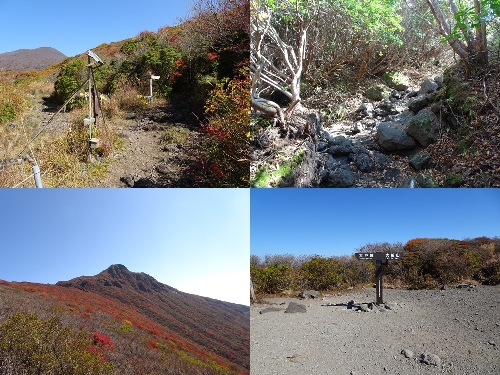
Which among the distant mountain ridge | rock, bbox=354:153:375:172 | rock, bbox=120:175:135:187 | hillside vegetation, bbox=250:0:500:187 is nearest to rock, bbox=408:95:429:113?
hillside vegetation, bbox=250:0:500:187

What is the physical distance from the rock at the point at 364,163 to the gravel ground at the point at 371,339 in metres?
1.45

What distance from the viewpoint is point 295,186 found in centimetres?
278

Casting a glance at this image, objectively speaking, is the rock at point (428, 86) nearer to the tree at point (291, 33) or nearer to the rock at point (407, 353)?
the tree at point (291, 33)

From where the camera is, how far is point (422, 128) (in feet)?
9.64

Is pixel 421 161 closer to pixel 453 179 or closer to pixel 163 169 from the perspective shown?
pixel 453 179

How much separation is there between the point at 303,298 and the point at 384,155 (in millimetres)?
1729

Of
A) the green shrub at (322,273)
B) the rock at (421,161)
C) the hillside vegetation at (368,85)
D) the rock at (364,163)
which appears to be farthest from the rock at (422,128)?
the green shrub at (322,273)

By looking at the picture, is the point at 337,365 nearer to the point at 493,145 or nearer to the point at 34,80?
the point at 493,145

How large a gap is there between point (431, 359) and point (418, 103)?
2.08 m

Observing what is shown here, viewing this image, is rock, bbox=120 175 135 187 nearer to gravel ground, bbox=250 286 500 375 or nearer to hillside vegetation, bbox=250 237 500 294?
hillside vegetation, bbox=250 237 500 294

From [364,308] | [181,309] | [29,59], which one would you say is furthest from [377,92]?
[29,59]

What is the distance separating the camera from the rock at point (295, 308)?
341 cm

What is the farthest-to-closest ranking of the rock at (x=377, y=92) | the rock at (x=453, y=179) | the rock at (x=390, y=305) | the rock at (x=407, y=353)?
the rock at (x=390, y=305)
the rock at (x=377, y=92)
the rock at (x=407, y=353)
the rock at (x=453, y=179)

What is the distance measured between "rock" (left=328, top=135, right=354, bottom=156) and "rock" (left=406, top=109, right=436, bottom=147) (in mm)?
517
